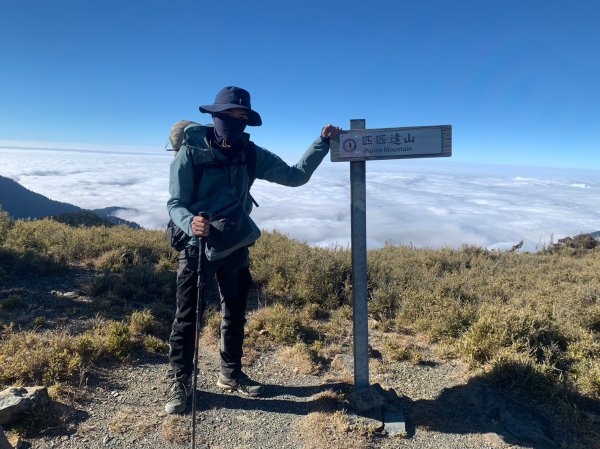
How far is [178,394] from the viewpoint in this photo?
10.2 feet

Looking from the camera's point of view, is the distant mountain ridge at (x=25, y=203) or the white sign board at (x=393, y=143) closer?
the white sign board at (x=393, y=143)

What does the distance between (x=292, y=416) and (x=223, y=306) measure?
1091 millimetres

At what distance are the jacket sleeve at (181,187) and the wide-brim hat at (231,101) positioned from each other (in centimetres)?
37

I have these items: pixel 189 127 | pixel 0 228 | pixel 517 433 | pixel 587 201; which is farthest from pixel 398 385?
pixel 587 201

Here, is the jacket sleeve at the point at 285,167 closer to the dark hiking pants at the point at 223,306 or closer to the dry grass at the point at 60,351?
the dark hiking pants at the point at 223,306

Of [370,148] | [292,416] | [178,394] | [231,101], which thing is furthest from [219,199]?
[292,416]

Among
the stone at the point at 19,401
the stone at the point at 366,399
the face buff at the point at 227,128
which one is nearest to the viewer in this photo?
the stone at the point at 19,401

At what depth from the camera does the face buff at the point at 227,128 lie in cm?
289

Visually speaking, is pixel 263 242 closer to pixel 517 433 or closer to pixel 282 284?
pixel 282 284

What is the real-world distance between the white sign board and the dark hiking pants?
1229mm

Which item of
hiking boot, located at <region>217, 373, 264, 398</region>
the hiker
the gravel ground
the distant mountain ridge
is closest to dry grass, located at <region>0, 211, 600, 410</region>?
the gravel ground

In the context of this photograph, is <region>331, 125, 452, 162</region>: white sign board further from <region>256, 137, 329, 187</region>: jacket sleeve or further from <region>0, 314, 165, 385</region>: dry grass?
<region>0, 314, 165, 385</region>: dry grass

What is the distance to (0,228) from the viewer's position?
770cm

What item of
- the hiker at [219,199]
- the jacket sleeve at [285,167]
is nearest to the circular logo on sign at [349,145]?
the hiker at [219,199]
